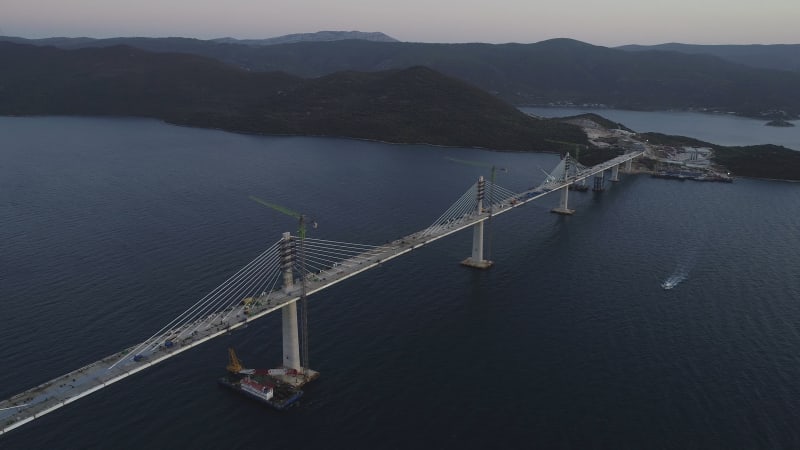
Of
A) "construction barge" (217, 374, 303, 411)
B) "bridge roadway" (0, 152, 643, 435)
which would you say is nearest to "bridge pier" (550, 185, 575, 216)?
"bridge roadway" (0, 152, 643, 435)

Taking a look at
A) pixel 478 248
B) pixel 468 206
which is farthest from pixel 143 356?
pixel 468 206

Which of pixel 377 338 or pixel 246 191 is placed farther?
pixel 246 191

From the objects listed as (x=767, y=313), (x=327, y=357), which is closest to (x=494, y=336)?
(x=327, y=357)

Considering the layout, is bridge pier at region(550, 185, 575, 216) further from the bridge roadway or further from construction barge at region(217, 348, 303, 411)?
construction barge at region(217, 348, 303, 411)

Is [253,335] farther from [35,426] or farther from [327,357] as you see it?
[35,426]

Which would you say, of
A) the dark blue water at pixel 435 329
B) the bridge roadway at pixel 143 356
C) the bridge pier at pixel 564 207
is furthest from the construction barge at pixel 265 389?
the bridge pier at pixel 564 207

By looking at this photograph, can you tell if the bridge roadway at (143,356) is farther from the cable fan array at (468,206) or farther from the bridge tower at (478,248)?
the bridge tower at (478,248)

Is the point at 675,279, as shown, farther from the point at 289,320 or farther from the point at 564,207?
the point at 289,320

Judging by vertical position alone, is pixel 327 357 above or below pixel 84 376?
below

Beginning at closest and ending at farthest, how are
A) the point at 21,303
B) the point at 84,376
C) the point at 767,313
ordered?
the point at 84,376, the point at 21,303, the point at 767,313
